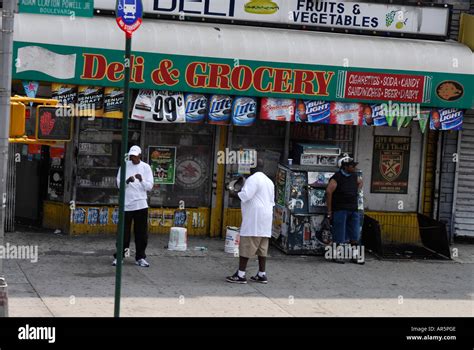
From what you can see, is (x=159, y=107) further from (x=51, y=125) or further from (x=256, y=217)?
(x=51, y=125)

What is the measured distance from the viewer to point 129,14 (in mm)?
11164

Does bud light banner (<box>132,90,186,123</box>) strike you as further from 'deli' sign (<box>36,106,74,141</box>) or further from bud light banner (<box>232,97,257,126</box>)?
'deli' sign (<box>36,106,74,141</box>)

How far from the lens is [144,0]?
49.2ft

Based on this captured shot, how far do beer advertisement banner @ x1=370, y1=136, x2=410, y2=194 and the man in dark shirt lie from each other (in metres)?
1.73

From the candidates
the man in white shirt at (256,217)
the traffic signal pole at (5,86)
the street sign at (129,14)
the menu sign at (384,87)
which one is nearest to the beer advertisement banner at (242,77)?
the menu sign at (384,87)

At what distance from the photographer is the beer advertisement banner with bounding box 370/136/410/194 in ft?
54.7

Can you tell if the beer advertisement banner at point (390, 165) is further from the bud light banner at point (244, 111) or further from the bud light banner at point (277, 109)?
the bud light banner at point (244, 111)

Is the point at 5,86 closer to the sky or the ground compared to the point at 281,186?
closer to the sky

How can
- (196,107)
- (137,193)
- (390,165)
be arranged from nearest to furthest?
(137,193)
(196,107)
(390,165)

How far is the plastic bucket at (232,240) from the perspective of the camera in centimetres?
1515

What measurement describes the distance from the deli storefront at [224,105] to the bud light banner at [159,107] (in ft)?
0.05

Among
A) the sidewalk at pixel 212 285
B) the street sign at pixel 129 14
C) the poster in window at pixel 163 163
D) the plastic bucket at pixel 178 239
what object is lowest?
the sidewalk at pixel 212 285

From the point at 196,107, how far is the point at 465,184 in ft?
16.4

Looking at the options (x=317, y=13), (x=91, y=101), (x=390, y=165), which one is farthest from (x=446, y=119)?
(x=91, y=101)
